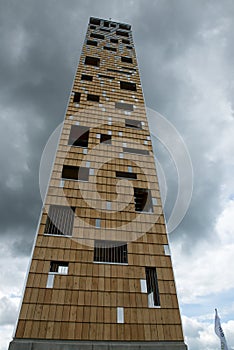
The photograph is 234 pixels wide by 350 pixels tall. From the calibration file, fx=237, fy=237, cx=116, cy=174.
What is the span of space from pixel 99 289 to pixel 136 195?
896cm

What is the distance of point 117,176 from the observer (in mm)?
20500

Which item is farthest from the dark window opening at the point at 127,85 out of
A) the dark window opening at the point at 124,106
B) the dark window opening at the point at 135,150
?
the dark window opening at the point at 135,150

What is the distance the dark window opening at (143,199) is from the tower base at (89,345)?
A: 9.13m

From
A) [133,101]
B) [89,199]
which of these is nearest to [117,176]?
[89,199]

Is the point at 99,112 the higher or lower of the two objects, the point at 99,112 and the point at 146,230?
the higher

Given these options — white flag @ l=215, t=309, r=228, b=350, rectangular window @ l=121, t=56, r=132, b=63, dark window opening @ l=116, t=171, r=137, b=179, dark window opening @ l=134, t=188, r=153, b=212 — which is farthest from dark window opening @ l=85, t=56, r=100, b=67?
white flag @ l=215, t=309, r=228, b=350

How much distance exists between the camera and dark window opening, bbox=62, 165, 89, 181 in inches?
790

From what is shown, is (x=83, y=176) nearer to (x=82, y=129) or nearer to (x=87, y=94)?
(x=82, y=129)

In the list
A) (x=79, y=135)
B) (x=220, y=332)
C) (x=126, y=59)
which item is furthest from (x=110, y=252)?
(x=126, y=59)

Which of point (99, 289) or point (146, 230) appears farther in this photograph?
point (146, 230)

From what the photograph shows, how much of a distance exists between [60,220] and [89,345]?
7.82 m

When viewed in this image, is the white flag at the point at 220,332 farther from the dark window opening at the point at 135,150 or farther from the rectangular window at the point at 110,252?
the dark window opening at the point at 135,150

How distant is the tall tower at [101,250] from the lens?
12.2 metres

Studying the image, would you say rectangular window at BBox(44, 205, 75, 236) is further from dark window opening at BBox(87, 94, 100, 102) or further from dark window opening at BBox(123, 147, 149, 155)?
dark window opening at BBox(87, 94, 100, 102)
